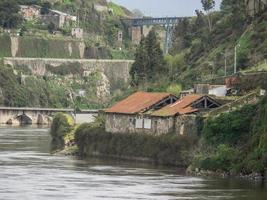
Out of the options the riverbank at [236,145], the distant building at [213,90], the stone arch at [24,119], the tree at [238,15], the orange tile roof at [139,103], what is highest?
the tree at [238,15]

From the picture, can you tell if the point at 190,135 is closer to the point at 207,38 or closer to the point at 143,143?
the point at 143,143

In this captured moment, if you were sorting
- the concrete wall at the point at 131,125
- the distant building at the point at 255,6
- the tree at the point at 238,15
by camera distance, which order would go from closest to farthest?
the concrete wall at the point at 131,125, the distant building at the point at 255,6, the tree at the point at 238,15

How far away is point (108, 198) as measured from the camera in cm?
6056

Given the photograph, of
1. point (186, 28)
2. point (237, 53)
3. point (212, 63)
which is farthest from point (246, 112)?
point (186, 28)

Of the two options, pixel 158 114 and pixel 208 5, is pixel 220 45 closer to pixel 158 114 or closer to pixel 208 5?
pixel 208 5

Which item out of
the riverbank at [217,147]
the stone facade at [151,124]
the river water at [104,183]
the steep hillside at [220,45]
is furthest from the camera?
the steep hillside at [220,45]

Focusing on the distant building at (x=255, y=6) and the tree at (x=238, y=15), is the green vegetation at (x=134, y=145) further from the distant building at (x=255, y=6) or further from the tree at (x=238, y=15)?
the tree at (x=238, y=15)

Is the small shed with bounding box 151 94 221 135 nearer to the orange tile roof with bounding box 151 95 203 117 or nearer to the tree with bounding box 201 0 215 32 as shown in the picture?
the orange tile roof with bounding box 151 95 203 117

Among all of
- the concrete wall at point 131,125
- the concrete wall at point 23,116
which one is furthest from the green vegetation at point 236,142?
the concrete wall at point 23,116

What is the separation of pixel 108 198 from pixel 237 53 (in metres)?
48.0

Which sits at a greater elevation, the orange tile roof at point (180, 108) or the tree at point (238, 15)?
the tree at point (238, 15)

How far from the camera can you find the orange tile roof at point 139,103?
287ft

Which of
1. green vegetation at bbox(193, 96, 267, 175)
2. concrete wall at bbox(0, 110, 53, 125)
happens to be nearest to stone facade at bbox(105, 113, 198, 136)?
green vegetation at bbox(193, 96, 267, 175)

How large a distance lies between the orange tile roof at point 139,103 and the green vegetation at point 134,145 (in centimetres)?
201
